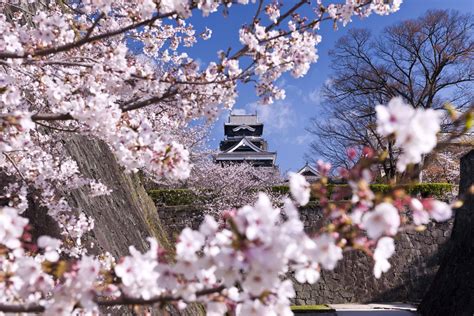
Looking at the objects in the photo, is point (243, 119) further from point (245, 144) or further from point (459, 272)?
point (459, 272)

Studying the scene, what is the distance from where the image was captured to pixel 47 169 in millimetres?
3924

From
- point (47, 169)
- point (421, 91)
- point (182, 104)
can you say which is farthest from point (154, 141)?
point (421, 91)

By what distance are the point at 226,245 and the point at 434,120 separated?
554 mm

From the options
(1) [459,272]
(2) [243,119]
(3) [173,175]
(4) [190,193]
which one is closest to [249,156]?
(2) [243,119]

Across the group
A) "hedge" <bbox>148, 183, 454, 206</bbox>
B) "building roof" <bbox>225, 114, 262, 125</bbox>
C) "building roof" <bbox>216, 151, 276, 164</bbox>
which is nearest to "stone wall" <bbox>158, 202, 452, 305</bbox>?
"hedge" <bbox>148, 183, 454, 206</bbox>

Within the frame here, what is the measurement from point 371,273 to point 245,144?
68.6 ft

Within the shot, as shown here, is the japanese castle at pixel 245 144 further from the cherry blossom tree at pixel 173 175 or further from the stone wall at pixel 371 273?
the cherry blossom tree at pixel 173 175

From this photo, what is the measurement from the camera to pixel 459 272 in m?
8.06

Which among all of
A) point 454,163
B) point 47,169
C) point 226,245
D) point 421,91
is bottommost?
point 226,245

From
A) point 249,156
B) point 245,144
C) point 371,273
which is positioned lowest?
point 371,273

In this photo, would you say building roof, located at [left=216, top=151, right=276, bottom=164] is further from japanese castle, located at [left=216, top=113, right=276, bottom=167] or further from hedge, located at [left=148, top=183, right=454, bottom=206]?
hedge, located at [left=148, top=183, right=454, bottom=206]

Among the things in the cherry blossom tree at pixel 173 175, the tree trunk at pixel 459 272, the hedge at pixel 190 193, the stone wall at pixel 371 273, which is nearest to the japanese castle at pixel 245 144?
the hedge at pixel 190 193

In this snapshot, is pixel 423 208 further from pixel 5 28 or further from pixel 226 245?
pixel 5 28

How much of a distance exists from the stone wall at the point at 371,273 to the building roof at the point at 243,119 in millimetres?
26420
